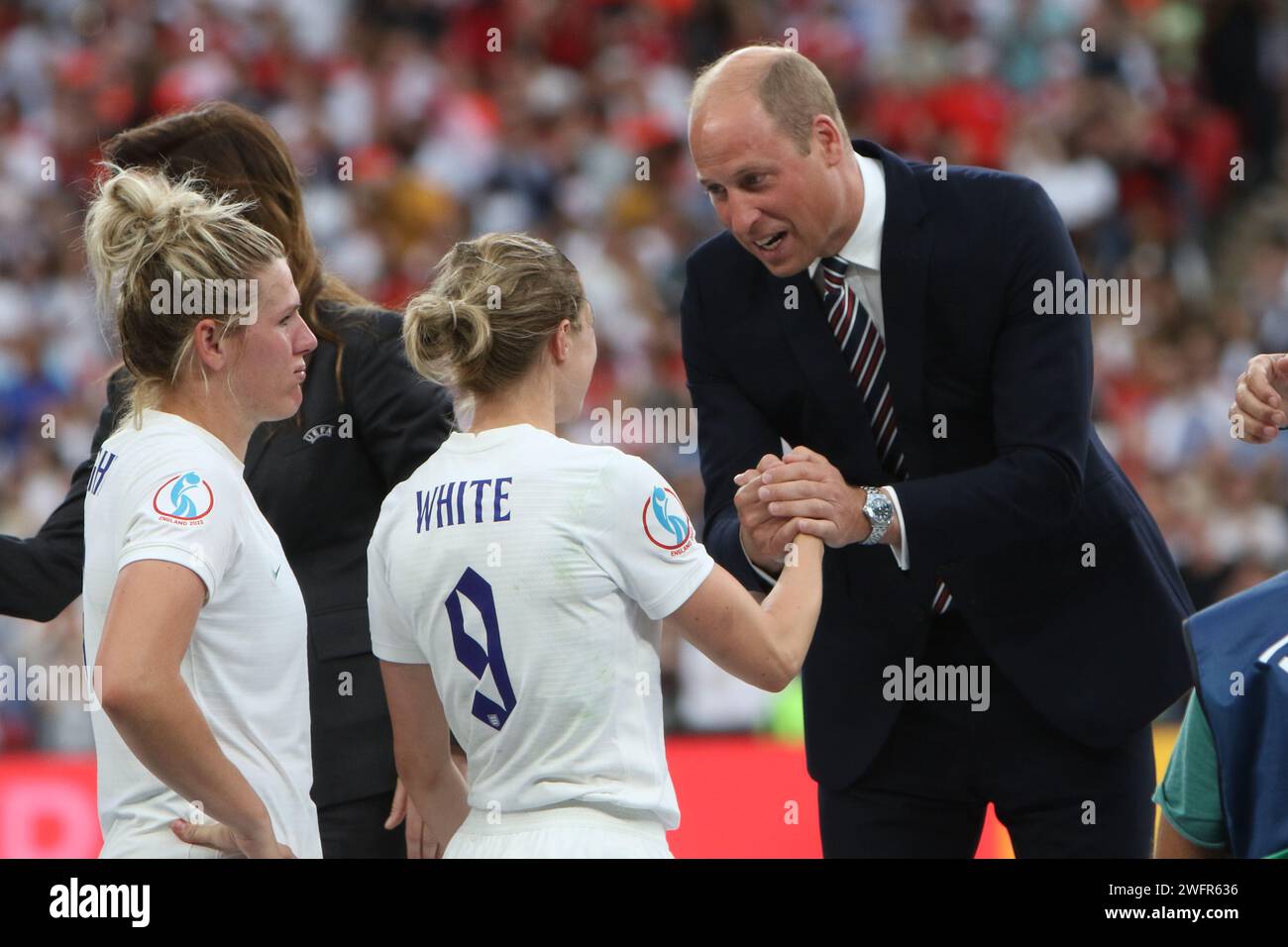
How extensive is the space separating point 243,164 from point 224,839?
1.19 meters

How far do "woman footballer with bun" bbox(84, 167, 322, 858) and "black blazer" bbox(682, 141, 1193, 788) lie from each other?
89cm

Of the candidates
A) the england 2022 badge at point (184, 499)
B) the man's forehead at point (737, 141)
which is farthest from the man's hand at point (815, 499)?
the england 2022 badge at point (184, 499)

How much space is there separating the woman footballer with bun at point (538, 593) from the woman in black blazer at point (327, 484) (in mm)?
464

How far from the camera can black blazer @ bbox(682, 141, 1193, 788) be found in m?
2.73

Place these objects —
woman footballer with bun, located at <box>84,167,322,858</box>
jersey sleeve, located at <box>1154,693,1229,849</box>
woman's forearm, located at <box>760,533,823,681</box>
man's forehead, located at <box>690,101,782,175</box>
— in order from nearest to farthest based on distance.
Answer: jersey sleeve, located at <box>1154,693,1229,849</box>, woman footballer with bun, located at <box>84,167,322,858</box>, woman's forearm, located at <box>760,533,823,681</box>, man's forehead, located at <box>690,101,782,175</box>

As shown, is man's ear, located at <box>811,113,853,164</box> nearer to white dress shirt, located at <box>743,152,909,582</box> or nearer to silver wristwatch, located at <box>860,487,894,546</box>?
white dress shirt, located at <box>743,152,909,582</box>

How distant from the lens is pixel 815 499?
2588 mm

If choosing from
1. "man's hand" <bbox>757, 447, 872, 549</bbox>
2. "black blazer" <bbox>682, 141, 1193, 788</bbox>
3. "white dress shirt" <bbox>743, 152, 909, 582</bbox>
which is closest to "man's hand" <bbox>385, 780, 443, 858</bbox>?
"black blazer" <bbox>682, 141, 1193, 788</bbox>

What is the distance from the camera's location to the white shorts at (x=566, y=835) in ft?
7.12

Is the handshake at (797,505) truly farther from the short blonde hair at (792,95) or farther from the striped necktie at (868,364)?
the short blonde hair at (792,95)

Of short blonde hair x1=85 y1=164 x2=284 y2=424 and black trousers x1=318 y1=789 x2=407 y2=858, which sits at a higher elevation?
short blonde hair x1=85 y1=164 x2=284 y2=424

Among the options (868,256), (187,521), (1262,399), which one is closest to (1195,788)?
(1262,399)

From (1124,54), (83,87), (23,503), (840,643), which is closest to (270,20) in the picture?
(83,87)

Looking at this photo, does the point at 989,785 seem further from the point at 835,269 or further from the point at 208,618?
the point at 208,618
